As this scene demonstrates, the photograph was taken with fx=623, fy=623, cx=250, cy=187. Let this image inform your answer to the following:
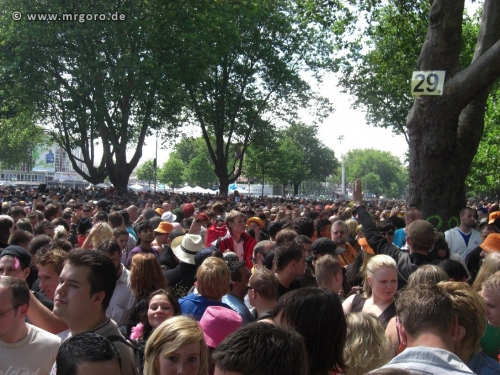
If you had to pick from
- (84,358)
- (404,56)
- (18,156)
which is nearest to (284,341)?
(84,358)

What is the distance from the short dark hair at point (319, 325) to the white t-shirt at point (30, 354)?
155cm

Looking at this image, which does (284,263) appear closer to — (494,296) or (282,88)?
(494,296)

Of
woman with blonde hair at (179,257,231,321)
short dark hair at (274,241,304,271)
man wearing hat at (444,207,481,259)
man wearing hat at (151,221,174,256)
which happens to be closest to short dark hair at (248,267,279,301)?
woman with blonde hair at (179,257,231,321)

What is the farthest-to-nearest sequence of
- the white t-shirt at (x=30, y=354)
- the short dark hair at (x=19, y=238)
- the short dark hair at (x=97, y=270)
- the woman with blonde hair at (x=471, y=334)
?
the short dark hair at (x=19, y=238)
the short dark hair at (x=97, y=270)
the white t-shirt at (x=30, y=354)
the woman with blonde hair at (x=471, y=334)

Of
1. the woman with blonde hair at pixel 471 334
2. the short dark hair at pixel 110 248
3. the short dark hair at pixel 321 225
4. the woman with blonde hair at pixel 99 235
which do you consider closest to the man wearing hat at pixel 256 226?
the short dark hair at pixel 321 225

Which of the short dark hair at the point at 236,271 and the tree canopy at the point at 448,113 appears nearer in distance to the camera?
the short dark hair at the point at 236,271

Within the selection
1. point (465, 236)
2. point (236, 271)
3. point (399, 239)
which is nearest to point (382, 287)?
point (236, 271)

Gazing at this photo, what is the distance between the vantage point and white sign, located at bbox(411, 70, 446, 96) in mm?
9719

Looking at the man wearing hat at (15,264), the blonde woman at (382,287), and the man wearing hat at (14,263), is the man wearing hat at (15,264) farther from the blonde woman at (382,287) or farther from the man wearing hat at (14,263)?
the blonde woman at (382,287)

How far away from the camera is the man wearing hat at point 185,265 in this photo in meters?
6.57

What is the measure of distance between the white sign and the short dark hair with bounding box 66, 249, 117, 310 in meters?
7.07

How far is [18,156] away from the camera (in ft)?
279

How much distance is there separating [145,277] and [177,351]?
2311 millimetres

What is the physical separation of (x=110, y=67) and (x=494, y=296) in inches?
1076
